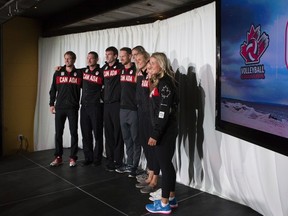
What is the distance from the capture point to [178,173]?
340 cm

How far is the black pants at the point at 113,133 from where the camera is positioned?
11.9 feet

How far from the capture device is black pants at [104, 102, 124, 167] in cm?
362

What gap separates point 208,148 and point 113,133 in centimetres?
129

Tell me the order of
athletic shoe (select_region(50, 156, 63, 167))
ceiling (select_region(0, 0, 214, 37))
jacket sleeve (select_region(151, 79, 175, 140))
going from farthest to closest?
1. athletic shoe (select_region(50, 156, 63, 167))
2. ceiling (select_region(0, 0, 214, 37))
3. jacket sleeve (select_region(151, 79, 175, 140))

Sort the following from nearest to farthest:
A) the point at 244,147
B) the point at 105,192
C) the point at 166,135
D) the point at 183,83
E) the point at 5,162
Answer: the point at 166,135 → the point at 244,147 → the point at 105,192 → the point at 183,83 → the point at 5,162

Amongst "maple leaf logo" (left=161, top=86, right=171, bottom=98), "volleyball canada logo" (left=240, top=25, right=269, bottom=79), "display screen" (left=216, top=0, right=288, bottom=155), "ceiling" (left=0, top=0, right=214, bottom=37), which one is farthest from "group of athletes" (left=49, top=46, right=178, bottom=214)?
"volleyball canada logo" (left=240, top=25, right=269, bottom=79)

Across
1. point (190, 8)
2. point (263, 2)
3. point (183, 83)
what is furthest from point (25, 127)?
point (263, 2)

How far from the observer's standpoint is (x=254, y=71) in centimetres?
153

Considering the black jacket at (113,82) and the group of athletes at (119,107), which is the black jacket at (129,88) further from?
the black jacket at (113,82)

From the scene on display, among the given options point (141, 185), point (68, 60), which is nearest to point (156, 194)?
point (141, 185)

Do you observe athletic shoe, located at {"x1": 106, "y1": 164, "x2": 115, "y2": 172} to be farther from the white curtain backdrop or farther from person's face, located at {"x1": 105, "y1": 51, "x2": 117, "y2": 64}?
person's face, located at {"x1": 105, "y1": 51, "x2": 117, "y2": 64}

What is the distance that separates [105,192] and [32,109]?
10.8 feet

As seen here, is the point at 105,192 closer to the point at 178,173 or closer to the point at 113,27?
the point at 178,173

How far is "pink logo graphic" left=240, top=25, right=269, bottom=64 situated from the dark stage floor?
1544 mm
